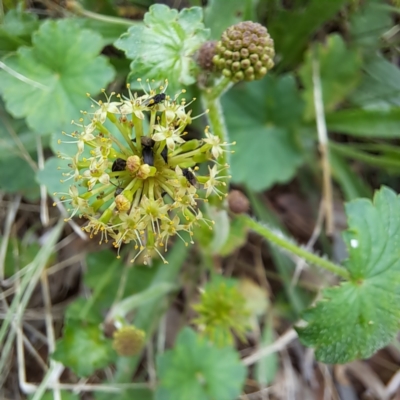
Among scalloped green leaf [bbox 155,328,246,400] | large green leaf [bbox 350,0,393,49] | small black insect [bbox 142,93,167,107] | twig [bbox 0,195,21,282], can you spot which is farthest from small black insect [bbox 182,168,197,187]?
large green leaf [bbox 350,0,393,49]

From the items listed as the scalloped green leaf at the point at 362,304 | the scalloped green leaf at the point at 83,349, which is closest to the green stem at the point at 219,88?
the scalloped green leaf at the point at 362,304

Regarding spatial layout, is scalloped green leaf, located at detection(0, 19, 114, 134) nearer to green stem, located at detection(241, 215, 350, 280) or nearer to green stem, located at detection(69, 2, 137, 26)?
green stem, located at detection(69, 2, 137, 26)

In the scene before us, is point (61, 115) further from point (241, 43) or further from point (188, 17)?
point (241, 43)

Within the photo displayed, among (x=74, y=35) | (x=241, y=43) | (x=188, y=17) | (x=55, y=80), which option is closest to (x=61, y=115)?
(x=55, y=80)

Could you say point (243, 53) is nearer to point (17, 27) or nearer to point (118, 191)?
point (118, 191)

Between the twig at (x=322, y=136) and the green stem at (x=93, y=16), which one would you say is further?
the twig at (x=322, y=136)

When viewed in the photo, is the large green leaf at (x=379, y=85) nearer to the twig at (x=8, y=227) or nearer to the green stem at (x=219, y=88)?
the green stem at (x=219, y=88)

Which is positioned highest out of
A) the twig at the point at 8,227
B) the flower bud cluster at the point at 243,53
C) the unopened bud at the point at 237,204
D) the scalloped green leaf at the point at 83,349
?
the flower bud cluster at the point at 243,53
